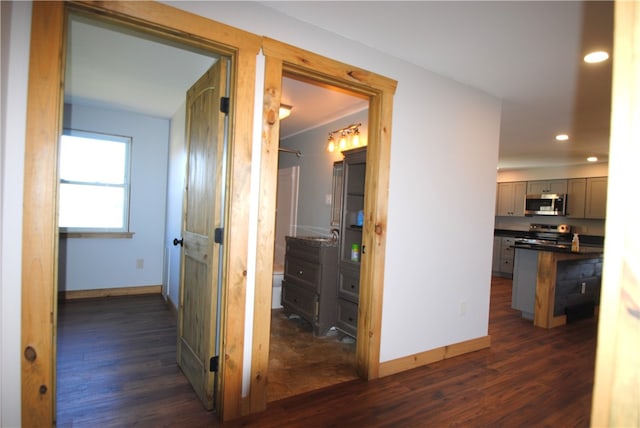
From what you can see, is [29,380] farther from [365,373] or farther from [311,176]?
[311,176]

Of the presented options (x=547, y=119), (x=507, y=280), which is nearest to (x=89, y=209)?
(x=547, y=119)

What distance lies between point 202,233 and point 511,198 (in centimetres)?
767

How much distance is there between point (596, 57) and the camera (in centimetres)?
229

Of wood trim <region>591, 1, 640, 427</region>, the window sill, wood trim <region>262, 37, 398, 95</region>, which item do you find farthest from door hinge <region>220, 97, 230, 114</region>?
the window sill

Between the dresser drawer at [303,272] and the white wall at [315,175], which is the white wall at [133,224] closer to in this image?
the white wall at [315,175]

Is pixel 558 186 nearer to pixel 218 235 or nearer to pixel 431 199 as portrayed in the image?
pixel 431 199

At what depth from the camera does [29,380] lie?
138cm

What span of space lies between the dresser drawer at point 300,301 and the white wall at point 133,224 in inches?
80.9

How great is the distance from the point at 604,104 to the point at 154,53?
4223mm

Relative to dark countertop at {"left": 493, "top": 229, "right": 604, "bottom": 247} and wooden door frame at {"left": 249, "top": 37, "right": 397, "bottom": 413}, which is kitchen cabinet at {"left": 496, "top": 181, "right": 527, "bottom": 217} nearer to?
dark countertop at {"left": 493, "top": 229, "right": 604, "bottom": 247}

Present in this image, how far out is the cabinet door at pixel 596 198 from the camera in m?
6.02

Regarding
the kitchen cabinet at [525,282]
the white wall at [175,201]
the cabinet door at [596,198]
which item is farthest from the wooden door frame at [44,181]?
the cabinet door at [596,198]

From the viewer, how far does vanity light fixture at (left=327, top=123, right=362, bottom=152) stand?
3.51m

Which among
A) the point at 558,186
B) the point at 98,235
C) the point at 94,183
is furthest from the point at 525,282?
the point at 94,183
